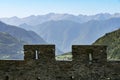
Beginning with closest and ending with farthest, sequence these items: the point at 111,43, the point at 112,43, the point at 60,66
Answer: the point at 60,66 → the point at 112,43 → the point at 111,43

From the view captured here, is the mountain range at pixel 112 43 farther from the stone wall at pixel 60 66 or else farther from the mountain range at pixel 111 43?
the stone wall at pixel 60 66

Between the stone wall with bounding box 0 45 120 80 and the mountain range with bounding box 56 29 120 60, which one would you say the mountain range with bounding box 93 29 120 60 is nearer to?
the mountain range with bounding box 56 29 120 60

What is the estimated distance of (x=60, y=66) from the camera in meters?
27.9

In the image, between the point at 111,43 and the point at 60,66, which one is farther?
the point at 111,43

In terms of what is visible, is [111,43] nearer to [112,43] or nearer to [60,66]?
[112,43]

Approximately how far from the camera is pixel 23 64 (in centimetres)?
2855

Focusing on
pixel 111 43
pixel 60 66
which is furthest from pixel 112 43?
pixel 60 66

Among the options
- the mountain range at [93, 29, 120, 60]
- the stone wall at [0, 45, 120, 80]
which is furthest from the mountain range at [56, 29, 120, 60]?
the stone wall at [0, 45, 120, 80]

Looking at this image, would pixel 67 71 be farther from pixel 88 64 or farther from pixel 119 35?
pixel 119 35

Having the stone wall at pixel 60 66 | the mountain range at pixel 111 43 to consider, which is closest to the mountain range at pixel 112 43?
the mountain range at pixel 111 43

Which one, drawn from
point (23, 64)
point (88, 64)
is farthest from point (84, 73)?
point (23, 64)

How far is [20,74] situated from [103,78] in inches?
257

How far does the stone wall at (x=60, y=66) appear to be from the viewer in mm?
27188

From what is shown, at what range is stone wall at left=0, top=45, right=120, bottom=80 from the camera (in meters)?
27.2
